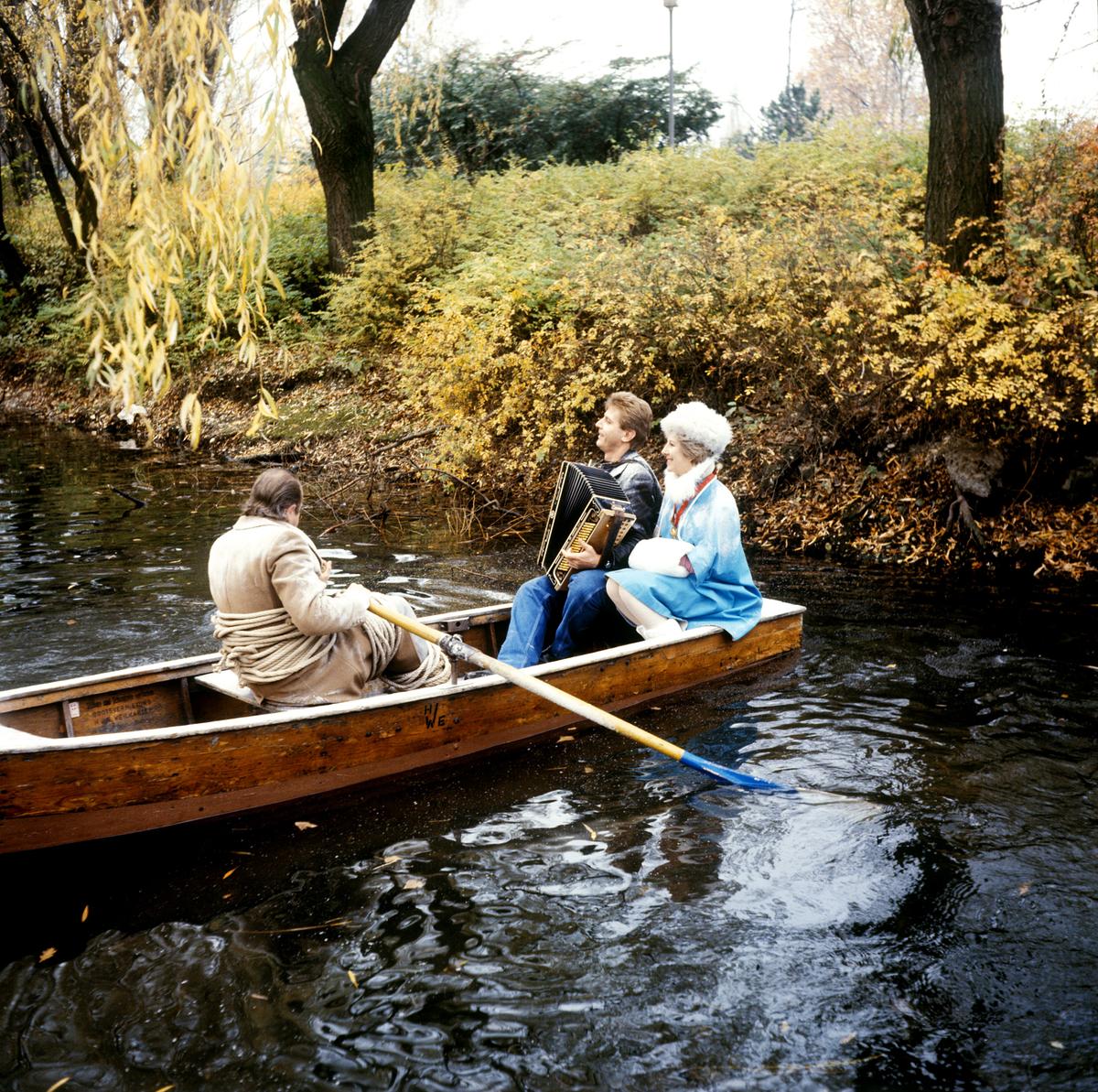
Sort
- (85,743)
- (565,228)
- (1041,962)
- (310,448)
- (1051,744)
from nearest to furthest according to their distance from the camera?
(1041,962)
(85,743)
(1051,744)
(565,228)
(310,448)

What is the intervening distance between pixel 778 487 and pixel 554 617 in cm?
522

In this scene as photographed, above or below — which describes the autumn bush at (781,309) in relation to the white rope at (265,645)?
above

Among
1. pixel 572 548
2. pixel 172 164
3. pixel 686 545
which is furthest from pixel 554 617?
pixel 172 164

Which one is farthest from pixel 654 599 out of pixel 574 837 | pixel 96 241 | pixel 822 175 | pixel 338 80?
pixel 338 80

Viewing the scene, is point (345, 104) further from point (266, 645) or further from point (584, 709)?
point (584, 709)

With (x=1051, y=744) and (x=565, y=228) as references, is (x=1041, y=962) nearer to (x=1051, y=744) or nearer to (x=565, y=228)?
(x=1051, y=744)

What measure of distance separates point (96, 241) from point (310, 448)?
38.1 ft

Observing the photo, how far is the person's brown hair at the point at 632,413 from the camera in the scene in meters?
6.80

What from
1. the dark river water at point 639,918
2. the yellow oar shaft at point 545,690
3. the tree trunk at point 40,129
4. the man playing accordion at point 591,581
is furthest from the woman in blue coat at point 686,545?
the tree trunk at point 40,129

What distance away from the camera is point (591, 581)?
6.81 meters

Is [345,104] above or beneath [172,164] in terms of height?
above

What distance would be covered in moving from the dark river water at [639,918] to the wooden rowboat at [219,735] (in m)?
0.16

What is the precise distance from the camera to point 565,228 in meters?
14.6

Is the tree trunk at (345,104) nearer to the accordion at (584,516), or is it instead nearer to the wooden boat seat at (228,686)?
the accordion at (584,516)
